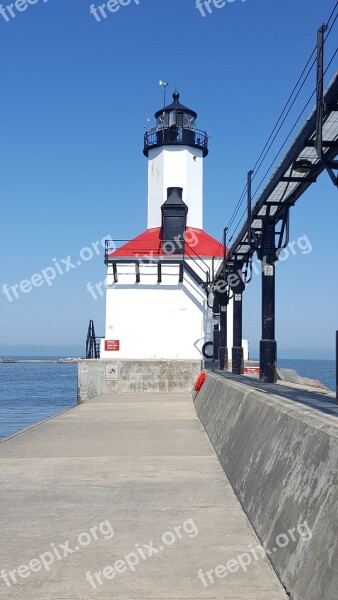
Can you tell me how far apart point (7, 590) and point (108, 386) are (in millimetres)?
24028

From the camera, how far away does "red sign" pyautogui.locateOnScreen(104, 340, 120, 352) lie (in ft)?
105

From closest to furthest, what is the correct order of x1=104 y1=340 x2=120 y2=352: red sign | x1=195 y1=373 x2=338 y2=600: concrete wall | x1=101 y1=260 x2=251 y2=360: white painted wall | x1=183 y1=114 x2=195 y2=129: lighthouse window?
x1=195 y1=373 x2=338 y2=600: concrete wall
x1=104 y1=340 x2=120 y2=352: red sign
x1=101 y1=260 x2=251 y2=360: white painted wall
x1=183 y1=114 x2=195 y2=129: lighthouse window

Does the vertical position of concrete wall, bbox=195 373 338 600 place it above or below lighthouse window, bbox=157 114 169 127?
below

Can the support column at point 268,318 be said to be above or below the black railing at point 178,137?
below

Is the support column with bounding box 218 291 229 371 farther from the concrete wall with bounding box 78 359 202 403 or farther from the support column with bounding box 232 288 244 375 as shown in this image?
the support column with bounding box 232 288 244 375

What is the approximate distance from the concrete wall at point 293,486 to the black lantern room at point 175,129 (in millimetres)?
34906

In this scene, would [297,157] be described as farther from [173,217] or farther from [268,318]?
[173,217]

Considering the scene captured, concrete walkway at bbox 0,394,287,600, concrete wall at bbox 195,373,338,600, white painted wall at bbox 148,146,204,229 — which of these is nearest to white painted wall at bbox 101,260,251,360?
white painted wall at bbox 148,146,204,229

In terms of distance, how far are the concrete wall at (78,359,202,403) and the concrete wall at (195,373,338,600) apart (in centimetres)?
1861

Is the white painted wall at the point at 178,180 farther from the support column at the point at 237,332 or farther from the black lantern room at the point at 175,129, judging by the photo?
the support column at the point at 237,332

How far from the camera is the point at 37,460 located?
480 inches

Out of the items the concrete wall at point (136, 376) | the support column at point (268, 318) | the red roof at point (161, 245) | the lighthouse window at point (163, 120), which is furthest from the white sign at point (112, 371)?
the lighthouse window at point (163, 120)

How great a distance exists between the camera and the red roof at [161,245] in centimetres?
3741

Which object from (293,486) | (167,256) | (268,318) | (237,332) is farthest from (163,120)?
(293,486)
